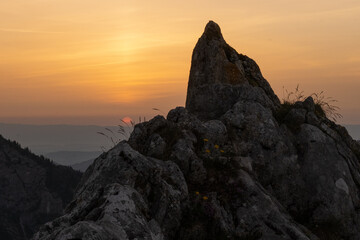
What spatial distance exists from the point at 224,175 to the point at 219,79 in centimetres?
981

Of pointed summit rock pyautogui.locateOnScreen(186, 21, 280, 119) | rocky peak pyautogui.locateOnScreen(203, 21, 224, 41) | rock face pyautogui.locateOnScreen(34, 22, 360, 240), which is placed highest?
rocky peak pyautogui.locateOnScreen(203, 21, 224, 41)

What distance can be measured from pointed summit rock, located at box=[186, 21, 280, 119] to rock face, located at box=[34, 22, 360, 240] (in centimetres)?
6

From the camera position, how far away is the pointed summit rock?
22970 mm

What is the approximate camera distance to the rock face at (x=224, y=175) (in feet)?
39.7

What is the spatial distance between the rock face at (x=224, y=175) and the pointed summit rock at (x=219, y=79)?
0.06 m

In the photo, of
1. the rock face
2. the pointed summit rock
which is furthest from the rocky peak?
the rock face

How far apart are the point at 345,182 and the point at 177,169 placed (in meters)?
7.89

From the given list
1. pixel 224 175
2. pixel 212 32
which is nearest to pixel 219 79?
pixel 212 32

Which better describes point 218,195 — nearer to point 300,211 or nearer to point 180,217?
point 180,217

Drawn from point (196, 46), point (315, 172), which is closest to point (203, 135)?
point (315, 172)

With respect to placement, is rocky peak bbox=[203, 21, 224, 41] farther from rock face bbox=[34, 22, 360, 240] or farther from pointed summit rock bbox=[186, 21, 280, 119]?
rock face bbox=[34, 22, 360, 240]

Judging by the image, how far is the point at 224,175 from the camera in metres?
16.5

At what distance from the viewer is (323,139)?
20906 mm

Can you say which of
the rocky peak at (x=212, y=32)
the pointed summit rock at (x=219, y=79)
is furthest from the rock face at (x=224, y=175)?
the rocky peak at (x=212, y=32)
